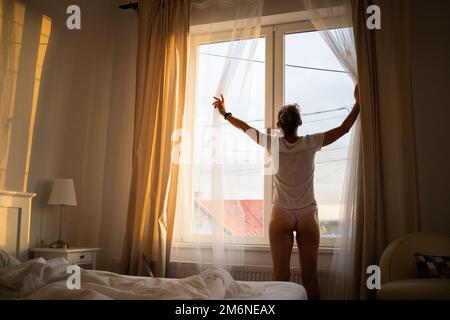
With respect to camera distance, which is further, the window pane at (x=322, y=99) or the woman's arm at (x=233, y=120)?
the window pane at (x=322, y=99)

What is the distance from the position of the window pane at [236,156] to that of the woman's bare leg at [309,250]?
759 mm

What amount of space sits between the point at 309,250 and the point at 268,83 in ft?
5.24

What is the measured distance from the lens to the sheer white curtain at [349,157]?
3.08 meters

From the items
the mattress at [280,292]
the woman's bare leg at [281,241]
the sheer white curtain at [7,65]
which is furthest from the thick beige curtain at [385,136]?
the sheer white curtain at [7,65]

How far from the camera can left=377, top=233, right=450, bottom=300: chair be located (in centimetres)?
239

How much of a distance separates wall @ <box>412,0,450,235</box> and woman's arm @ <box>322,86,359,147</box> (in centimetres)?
48

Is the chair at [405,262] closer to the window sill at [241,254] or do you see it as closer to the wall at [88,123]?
the window sill at [241,254]

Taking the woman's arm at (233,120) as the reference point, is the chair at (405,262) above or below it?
below

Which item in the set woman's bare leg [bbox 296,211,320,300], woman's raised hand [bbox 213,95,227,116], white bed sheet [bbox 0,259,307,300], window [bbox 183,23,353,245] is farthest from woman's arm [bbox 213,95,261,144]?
white bed sheet [bbox 0,259,307,300]

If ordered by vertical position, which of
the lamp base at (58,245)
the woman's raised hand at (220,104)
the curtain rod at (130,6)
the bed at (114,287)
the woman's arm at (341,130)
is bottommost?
the bed at (114,287)

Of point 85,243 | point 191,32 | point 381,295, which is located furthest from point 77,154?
point 381,295

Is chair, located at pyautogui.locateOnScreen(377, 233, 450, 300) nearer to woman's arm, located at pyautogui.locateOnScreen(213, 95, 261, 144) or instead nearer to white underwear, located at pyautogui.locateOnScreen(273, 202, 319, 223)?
white underwear, located at pyautogui.locateOnScreen(273, 202, 319, 223)

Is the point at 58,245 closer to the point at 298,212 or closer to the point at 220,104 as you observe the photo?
the point at 220,104

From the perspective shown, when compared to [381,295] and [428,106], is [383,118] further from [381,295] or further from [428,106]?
[381,295]
